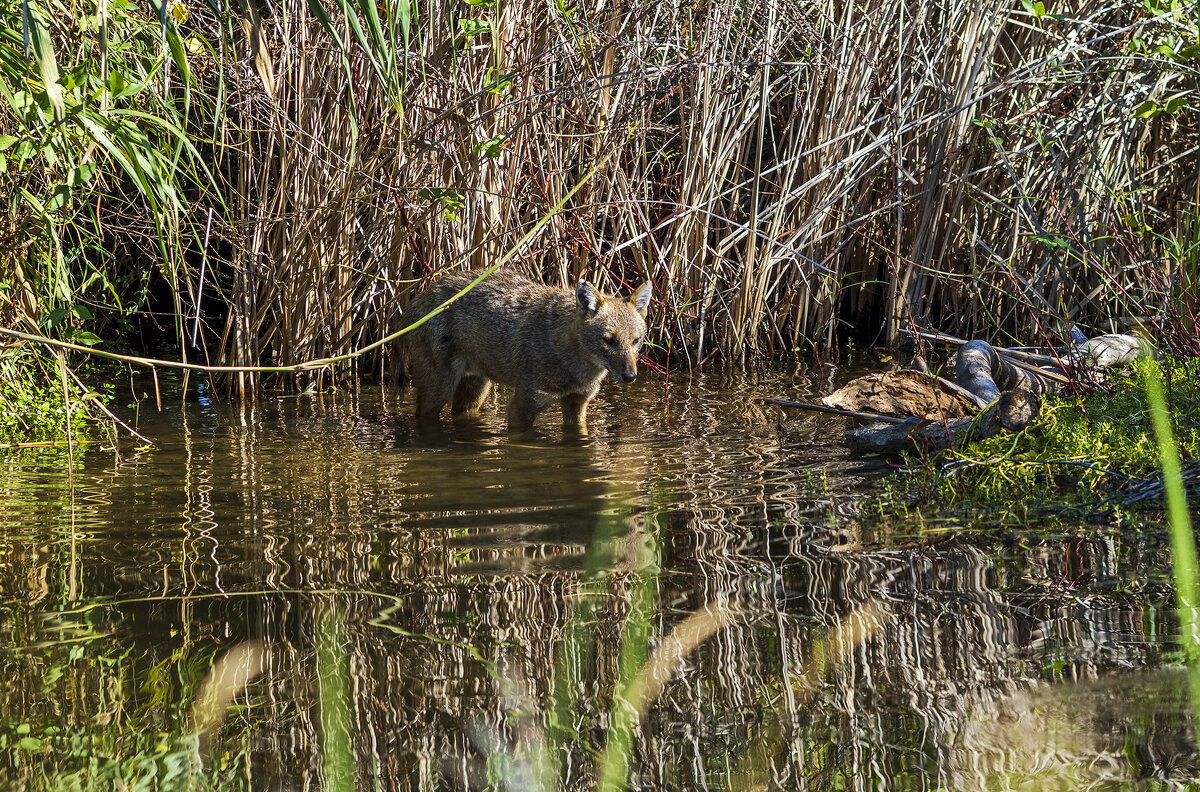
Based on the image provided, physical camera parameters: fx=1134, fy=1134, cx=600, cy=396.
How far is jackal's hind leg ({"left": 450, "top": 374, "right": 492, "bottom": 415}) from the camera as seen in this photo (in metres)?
7.77

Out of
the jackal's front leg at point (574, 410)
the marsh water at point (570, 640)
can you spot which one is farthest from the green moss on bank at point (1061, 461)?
the jackal's front leg at point (574, 410)

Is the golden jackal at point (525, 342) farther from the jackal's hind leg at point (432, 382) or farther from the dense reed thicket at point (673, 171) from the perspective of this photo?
the dense reed thicket at point (673, 171)

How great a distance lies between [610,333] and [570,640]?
167 inches

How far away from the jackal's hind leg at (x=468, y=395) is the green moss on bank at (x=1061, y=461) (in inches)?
140

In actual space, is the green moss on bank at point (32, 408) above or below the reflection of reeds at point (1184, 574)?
above

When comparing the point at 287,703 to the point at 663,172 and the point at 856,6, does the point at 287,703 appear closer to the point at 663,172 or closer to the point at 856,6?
the point at 663,172

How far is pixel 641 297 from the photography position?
735 cm

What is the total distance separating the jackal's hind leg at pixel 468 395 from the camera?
7.77 m

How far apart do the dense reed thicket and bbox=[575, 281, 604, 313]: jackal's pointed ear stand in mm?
620

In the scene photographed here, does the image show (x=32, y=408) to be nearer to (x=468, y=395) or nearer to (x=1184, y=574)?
(x=468, y=395)

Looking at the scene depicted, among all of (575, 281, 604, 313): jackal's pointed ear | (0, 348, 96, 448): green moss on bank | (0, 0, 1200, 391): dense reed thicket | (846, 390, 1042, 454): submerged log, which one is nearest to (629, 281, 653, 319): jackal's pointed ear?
(575, 281, 604, 313): jackal's pointed ear

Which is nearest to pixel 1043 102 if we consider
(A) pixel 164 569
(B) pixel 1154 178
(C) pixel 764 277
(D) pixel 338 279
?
(B) pixel 1154 178

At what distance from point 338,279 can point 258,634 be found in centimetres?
500

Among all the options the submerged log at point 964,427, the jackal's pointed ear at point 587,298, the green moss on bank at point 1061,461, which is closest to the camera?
the green moss on bank at point 1061,461
